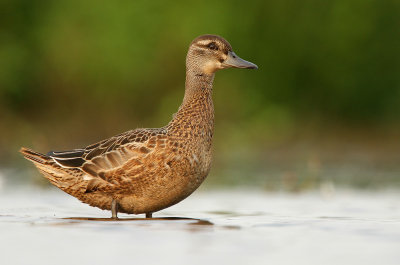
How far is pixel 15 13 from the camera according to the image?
14227 millimetres

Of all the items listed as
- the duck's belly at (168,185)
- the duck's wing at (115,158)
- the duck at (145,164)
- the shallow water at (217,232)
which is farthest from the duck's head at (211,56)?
the shallow water at (217,232)

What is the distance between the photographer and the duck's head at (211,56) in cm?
784

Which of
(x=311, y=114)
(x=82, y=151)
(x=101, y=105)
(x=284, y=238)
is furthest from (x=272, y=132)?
(x=284, y=238)

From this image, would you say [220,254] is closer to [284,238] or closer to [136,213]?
[284,238]

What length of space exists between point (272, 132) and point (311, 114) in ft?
2.69

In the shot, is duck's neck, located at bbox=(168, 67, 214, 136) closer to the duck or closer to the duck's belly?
the duck

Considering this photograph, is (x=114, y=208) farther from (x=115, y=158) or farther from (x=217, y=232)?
(x=217, y=232)

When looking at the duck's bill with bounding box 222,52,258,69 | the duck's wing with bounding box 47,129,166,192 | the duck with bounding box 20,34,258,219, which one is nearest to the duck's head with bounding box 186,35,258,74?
the duck's bill with bounding box 222,52,258,69

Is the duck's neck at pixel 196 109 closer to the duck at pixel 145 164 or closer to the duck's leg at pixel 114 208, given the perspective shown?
the duck at pixel 145 164

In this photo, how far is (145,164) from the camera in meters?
7.16

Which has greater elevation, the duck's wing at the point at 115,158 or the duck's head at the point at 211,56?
the duck's head at the point at 211,56

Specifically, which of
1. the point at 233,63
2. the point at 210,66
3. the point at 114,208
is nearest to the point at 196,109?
the point at 210,66

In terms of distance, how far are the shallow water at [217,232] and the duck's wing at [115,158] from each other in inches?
15.6

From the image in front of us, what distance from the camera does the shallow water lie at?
5477 millimetres
